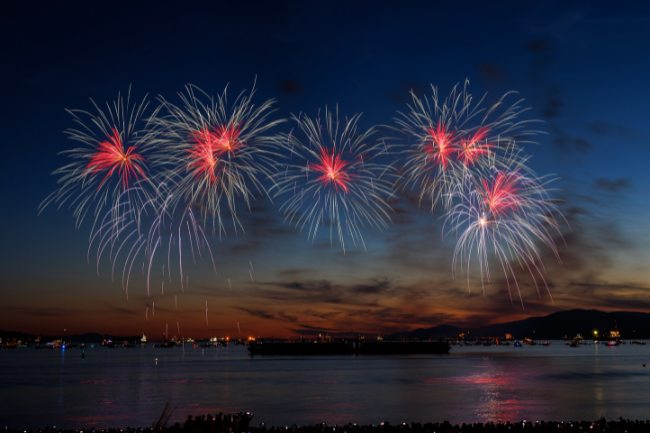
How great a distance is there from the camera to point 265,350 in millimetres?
148375

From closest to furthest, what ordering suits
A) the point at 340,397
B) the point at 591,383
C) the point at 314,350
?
the point at 340,397 → the point at 591,383 → the point at 314,350

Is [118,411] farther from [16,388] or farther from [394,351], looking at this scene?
[394,351]

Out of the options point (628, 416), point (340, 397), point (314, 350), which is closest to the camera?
point (628, 416)

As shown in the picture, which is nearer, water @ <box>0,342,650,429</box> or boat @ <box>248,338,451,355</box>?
water @ <box>0,342,650,429</box>

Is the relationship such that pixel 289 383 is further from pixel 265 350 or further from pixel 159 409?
pixel 265 350

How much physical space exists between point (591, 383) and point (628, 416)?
83.3 feet

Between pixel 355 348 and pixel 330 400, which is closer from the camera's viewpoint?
pixel 330 400

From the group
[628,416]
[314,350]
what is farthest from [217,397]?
[314,350]

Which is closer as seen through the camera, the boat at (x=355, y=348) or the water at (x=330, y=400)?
the water at (x=330, y=400)

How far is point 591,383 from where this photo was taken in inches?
2136

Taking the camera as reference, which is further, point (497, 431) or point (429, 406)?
point (429, 406)

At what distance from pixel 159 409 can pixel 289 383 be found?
2045cm

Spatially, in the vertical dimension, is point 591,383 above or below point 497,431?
below

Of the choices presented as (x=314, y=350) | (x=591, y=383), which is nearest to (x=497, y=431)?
(x=591, y=383)
